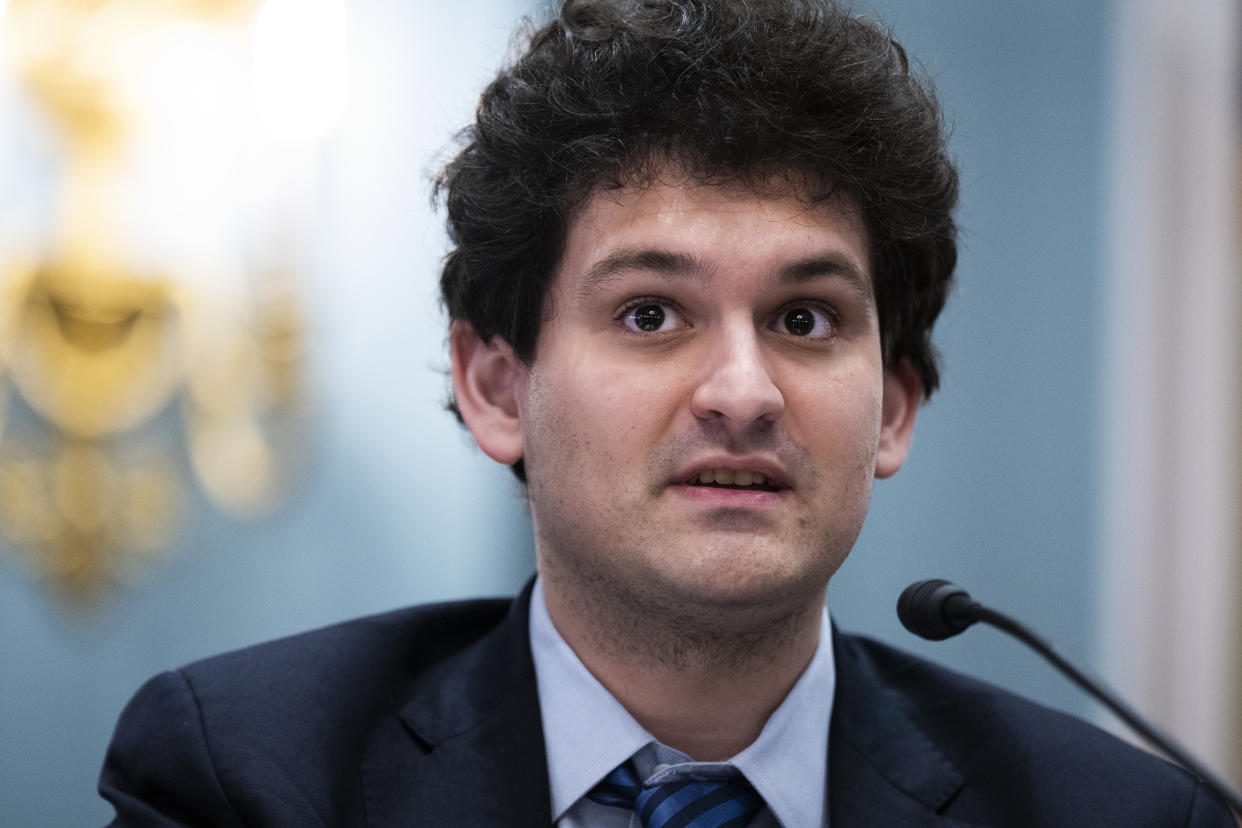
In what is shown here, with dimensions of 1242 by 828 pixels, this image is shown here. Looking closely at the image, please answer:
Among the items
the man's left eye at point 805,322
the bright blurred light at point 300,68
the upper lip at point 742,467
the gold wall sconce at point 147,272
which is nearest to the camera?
the upper lip at point 742,467

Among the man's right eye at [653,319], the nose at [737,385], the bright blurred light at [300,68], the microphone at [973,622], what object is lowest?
the microphone at [973,622]

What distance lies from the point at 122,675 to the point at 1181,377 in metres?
2.33

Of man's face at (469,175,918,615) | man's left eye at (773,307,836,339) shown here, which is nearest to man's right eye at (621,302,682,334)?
man's face at (469,175,918,615)

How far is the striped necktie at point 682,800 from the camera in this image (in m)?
1.35

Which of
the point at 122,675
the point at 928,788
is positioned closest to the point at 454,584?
the point at 122,675

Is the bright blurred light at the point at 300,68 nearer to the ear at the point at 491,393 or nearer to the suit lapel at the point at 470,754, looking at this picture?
the ear at the point at 491,393

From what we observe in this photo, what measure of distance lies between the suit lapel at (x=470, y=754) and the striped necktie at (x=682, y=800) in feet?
0.25

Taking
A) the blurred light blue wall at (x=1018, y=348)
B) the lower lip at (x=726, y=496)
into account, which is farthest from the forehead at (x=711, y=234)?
the blurred light blue wall at (x=1018, y=348)

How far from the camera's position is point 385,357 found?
2262 millimetres

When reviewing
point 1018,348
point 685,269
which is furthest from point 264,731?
point 1018,348

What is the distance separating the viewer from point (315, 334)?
2.19m

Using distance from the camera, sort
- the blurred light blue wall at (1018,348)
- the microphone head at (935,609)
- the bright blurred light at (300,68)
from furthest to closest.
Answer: the blurred light blue wall at (1018,348), the bright blurred light at (300,68), the microphone head at (935,609)

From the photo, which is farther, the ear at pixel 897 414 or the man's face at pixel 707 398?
the ear at pixel 897 414

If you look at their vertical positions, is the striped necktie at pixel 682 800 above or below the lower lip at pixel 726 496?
below
